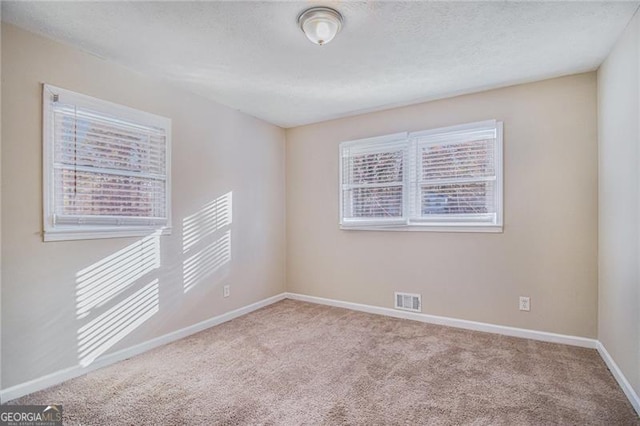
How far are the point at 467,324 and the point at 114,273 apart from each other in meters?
3.31

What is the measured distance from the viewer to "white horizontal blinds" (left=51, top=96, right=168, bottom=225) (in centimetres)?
232

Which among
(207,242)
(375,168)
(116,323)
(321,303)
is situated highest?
(375,168)

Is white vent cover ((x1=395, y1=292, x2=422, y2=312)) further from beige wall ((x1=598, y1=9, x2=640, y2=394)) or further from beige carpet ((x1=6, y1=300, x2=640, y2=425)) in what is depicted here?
beige wall ((x1=598, y1=9, x2=640, y2=394))

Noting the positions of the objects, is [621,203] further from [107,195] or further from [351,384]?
[107,195]

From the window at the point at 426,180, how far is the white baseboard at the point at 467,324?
96 centimetres

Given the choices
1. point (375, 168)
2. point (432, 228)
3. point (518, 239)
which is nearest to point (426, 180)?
point (432, 228)

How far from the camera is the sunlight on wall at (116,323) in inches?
96.0

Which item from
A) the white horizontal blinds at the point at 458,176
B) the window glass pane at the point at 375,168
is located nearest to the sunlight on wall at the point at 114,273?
the window glass pane at the point at 375,168

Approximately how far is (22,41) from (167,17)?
1026 mm

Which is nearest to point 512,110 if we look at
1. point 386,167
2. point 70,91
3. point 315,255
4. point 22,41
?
point 386,167

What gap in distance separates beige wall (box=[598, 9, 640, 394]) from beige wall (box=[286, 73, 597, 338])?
0.14 metres

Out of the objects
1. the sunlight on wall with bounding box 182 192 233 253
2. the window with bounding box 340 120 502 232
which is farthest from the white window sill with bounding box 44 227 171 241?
the window with bounding box 340 120 502 232

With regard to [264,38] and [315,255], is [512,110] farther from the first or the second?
[315,255]

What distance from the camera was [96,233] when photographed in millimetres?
2488
